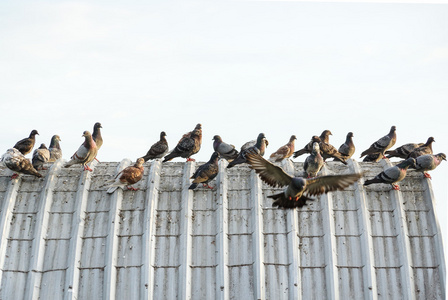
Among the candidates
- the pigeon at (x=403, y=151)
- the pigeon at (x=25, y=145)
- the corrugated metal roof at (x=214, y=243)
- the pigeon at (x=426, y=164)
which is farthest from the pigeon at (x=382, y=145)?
the pigeon at (x=25, y=145)

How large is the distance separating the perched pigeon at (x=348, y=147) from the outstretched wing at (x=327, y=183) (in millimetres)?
6142

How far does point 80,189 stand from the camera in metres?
14.5

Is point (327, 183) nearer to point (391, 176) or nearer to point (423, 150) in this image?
point (391, 176)

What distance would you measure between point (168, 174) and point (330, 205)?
408 centimetres

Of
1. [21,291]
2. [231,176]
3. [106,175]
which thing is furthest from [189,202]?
[21,291]

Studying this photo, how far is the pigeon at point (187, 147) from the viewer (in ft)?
57.0

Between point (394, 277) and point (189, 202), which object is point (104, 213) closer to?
point (189, 202)

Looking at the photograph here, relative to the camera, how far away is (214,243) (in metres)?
13.1

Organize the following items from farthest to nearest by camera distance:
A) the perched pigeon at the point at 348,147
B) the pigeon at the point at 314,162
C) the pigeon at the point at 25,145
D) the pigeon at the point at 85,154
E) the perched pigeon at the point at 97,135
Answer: the perched pigeon at the point at 348,147 < the perched pigeon at the point at 97,135 < the pigeon at the point at 25,145 < the pigeon at the point at 85,154 < the pigeon at the point at 314,162

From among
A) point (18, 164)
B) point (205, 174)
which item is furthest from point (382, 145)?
point (18, 164)

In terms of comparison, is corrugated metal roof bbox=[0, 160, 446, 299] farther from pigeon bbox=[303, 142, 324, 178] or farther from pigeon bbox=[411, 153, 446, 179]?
pigeon bbox=[303, 142, 324, 178]

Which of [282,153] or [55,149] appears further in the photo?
[55,149]

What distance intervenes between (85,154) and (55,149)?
338cm

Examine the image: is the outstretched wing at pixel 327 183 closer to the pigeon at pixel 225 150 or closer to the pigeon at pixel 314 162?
the pigeon at pixel 314 162
